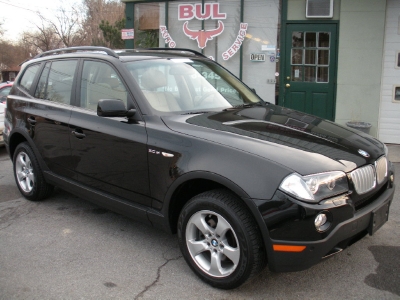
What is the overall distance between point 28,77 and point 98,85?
5.18 ft

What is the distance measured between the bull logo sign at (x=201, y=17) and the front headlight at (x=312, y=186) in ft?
22.8

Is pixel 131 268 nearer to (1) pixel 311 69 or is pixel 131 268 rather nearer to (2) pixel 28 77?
(2) pixel 28 77

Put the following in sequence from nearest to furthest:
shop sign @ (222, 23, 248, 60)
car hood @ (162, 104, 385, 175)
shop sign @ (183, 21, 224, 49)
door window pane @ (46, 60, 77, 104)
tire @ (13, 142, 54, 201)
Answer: car hood @ (162, 104, 385, 175) → door window pane @ (46, 60, 77, 104) → tire @ (13, 142, 54, 201) → shop sign @ (222, 23, 248, 60) → shop sign @ (183, 21, 224, 49)

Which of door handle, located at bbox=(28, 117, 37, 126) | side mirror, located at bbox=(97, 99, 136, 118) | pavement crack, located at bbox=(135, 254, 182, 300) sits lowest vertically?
pavement crack, located at bbox=(135, 254, 182, 300)

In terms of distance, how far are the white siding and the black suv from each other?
4.92m

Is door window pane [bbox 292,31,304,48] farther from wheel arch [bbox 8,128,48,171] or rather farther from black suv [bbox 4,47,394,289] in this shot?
wheel arch [bbox 8,128,48,171]

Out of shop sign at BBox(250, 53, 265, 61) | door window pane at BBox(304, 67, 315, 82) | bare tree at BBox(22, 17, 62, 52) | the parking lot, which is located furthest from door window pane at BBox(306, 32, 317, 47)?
bare tree at BBox(22, 17, 62, 52)

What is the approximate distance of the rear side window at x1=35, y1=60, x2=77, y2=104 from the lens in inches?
171

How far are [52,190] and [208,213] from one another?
8.95ft

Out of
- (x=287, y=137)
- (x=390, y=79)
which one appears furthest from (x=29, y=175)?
(x=390, y=79)

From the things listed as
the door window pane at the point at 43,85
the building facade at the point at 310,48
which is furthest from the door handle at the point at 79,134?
the building facade at the point at 310,48

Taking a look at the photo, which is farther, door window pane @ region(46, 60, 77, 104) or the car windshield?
door window pane @ region(46, 60, 77, 104)

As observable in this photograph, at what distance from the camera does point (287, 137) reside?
3090 mm

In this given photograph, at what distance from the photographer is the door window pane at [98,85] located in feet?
12.4
